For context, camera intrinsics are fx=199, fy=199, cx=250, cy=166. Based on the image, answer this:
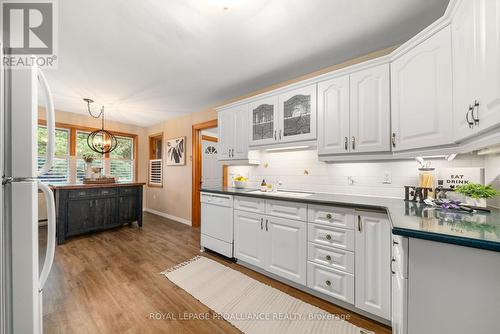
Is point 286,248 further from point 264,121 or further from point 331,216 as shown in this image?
point 264,121

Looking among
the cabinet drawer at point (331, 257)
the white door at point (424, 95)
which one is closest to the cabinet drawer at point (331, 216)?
the cabinet drawer at point (331, 257)

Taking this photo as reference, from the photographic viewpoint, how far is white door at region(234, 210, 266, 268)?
2.24 metres

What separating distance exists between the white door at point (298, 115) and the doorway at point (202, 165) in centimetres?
175

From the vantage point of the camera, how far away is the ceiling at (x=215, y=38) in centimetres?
157

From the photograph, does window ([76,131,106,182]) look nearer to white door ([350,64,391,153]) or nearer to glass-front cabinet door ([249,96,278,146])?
glass-front cabinet door ([249,96,278,146])

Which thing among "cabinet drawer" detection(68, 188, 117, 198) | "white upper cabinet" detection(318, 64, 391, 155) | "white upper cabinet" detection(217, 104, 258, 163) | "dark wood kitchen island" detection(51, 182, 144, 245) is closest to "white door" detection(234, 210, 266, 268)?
"white upper cabinet" detection(217, 104, 258, 163)

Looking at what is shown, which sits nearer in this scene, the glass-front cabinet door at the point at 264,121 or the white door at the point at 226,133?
the glass-front cabinet door at the point at 264,121

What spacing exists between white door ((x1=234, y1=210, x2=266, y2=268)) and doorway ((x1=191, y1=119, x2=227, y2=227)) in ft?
4.78

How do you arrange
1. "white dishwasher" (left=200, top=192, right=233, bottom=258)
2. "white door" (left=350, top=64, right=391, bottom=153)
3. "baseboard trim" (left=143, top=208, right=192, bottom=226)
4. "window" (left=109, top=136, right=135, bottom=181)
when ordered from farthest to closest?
"window" (left=109, top=136, right=135, bottom=181), "baseboard trim" (left=143, top=208, right=192, bottom=226), "white dishwasher" (left=200, top=192, right=233, bottom=258), "white door" (left=350, top=64, right=391, bottom=153)

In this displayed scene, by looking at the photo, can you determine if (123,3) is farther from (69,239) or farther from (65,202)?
(69,239)

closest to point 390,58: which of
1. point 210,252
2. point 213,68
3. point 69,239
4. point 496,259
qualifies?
point 496,259

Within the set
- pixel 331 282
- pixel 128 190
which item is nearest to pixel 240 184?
pixel 331 282

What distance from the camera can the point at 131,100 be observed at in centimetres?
366

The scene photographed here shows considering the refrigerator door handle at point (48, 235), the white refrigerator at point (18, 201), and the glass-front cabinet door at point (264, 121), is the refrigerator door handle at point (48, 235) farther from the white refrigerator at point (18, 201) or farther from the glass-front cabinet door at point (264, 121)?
the glass-front cabinet door at point (264, 121)
